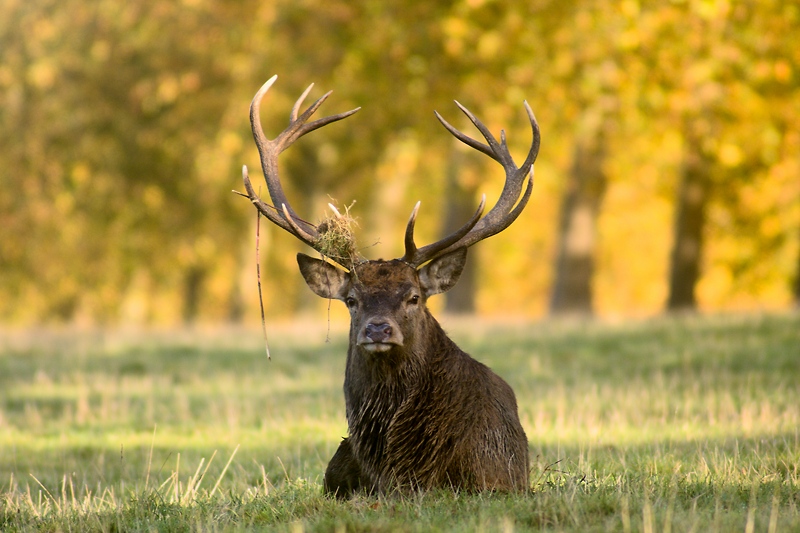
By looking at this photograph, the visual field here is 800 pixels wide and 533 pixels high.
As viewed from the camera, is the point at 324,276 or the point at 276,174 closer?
the point at 324,276

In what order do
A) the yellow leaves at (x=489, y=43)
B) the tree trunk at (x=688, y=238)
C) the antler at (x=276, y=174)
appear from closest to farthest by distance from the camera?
1. the antler at (x=276, y=174)
2. the yellow leaves at (x=489, y=43)
3. the tree trunk at (x=688, y=238)

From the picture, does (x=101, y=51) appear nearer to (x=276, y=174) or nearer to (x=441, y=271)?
(x=276, y=174)

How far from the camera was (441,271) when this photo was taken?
6.82m

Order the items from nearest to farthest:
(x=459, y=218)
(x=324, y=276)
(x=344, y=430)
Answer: (x=324, y=276), (x=344, y=430), (x=459, y=218)

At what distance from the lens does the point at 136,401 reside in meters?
11.5

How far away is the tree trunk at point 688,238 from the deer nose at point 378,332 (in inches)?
589

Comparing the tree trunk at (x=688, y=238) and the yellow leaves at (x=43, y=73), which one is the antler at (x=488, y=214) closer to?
the tree trunk at (x=688, y=238)

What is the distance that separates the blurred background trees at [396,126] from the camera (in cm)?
1612

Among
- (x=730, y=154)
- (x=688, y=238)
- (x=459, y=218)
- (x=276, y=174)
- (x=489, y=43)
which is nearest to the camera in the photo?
(x=276, y=174)

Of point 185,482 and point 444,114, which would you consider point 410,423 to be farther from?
point 444,114

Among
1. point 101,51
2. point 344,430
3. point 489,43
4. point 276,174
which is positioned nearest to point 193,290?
Result: point 101,51

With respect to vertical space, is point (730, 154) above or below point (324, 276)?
above

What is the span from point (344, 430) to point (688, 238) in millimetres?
13026

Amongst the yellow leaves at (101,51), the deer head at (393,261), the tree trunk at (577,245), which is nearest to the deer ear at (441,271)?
the deer head at (393,261)
